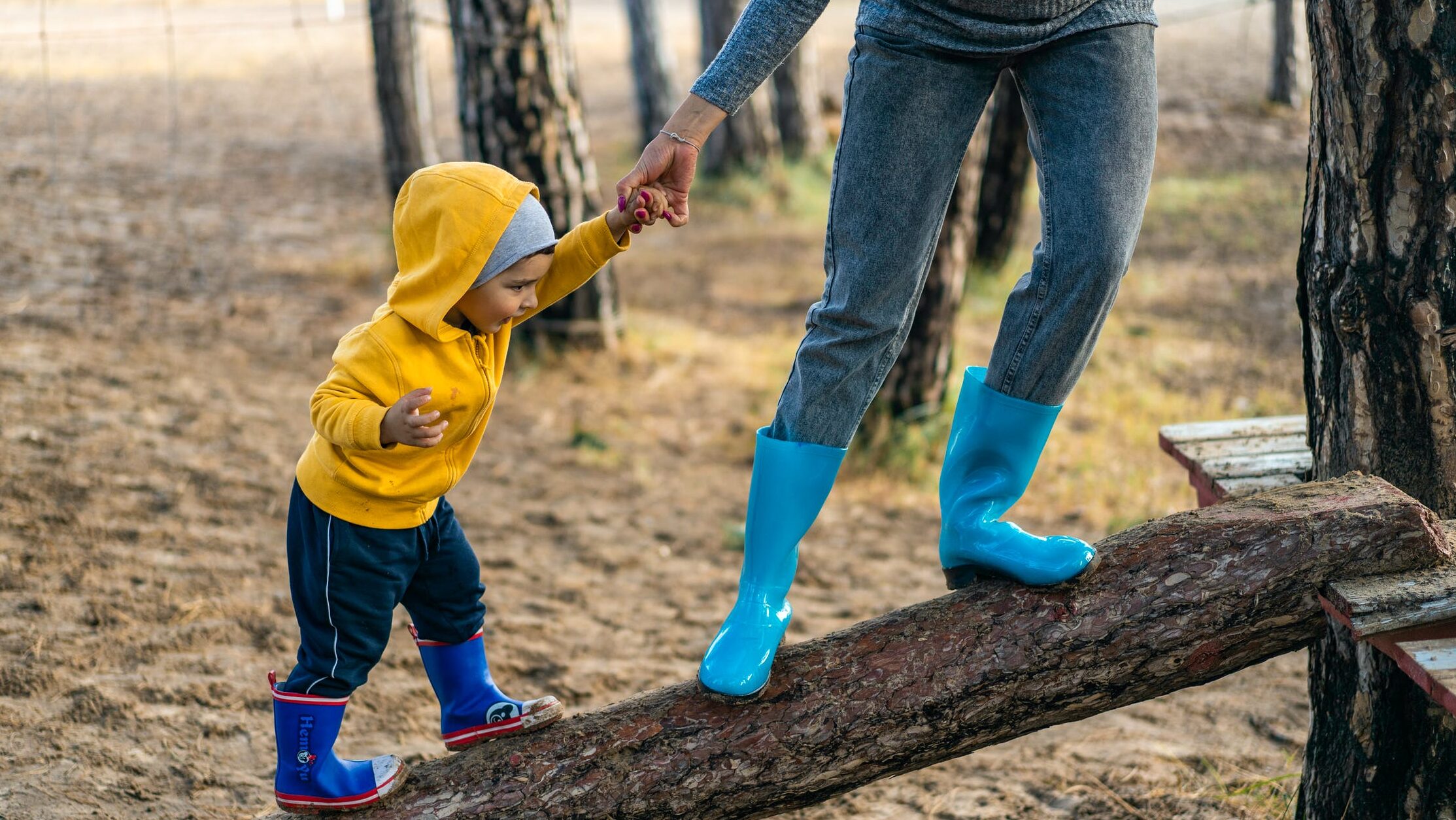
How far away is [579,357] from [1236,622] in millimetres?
4313

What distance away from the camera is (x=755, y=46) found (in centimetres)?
204

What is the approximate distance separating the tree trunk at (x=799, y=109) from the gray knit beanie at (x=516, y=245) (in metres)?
8.25

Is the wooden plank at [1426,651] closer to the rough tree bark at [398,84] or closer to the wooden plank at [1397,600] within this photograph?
the wooden plank at [1397,600]

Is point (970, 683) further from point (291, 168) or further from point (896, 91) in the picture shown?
point (291, 168)

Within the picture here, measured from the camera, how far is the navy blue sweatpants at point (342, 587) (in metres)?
2.01

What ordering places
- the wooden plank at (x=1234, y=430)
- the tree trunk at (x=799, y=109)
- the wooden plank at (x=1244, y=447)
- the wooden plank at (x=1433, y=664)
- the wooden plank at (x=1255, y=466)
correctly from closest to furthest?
the wooden plank at (x=1433, y=664)
the wooden plank at (x=1255, y=466)
the wooden plank at (x=1244, y=447)
the wooden plank at (x=1234, y=430)
the tree trunk at (x=799, y=109)

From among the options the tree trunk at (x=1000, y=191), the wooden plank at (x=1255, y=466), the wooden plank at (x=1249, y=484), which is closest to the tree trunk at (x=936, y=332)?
the tree trunk at (x=1000, y=191)

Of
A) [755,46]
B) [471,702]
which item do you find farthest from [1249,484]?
[471,702]

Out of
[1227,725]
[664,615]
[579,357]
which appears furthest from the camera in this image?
[579,357]

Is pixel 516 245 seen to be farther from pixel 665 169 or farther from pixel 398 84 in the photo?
pixel 398 84

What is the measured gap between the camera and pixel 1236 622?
7.07ft

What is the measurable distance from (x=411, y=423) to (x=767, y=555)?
708 millimetres

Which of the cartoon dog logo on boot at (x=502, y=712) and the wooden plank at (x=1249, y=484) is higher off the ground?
the wooden plank at (x=1249, y=484)

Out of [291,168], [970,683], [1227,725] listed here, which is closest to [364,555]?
[970,683]
